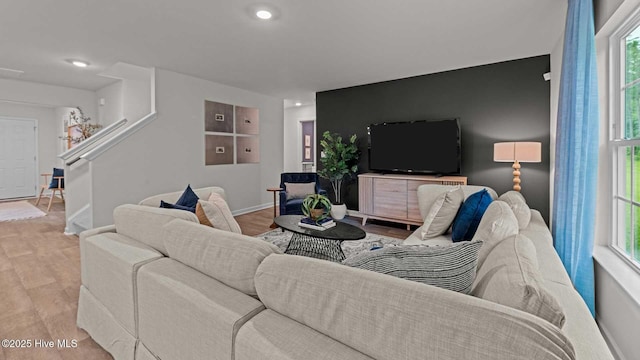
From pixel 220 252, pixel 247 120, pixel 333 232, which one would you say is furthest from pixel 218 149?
pixel 220 252

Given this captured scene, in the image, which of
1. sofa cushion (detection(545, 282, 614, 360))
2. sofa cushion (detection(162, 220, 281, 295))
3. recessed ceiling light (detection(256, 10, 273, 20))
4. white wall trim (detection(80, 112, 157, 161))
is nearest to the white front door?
white wall trim (detection(80, 112, 157, 161))

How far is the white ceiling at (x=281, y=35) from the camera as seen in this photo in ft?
8.45

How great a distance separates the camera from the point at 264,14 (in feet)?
8.71

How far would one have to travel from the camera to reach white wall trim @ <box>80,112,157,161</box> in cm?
382

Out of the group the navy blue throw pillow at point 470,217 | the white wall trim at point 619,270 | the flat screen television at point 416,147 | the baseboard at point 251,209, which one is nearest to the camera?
the white wall trim at point 619,270

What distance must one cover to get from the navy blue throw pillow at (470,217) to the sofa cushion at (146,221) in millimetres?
1876

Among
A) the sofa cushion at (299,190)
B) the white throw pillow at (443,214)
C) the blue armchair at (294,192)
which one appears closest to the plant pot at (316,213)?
the white throw pillow at (443,214)

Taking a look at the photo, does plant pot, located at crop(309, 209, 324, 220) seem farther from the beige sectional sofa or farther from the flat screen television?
the flat screen television

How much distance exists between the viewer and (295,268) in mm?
995

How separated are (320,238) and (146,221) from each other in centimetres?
164

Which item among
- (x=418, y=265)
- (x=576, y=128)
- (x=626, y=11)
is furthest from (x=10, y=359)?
(x=626, y=11)

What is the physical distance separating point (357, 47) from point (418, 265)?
122 inches

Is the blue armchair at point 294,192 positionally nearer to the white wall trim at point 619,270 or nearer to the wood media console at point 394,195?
the wood media console at point 394,195

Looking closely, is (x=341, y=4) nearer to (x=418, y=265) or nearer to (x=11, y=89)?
(x=418, y=265)
